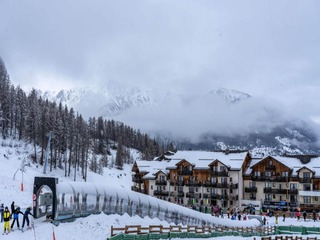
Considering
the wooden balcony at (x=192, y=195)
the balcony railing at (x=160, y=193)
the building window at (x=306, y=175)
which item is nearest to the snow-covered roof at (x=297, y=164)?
the building window at (x=306, y=175)

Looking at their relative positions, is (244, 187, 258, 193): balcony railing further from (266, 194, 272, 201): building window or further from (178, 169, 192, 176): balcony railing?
(178, 169, 192, 176): balcony railing

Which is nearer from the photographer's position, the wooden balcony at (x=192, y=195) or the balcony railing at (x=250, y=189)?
the balcony railing at (x=250, y=189)

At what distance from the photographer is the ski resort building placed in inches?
2859

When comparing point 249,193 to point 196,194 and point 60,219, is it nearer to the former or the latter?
point 196,194

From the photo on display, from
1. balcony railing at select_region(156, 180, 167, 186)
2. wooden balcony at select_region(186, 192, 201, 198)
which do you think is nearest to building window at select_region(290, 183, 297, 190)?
wooden balcony at select_region(186, 192, 201, 198)

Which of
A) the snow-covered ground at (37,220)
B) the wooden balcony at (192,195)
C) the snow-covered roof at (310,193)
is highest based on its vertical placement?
the snow-covered ground at (37,220)

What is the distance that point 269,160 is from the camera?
253 ft

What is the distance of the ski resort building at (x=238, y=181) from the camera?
72625 mm

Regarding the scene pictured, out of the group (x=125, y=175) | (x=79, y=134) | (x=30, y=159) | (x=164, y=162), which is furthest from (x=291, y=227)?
(x=125, y=175)

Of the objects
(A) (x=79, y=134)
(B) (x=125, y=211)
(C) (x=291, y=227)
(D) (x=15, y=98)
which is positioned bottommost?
(C) (x=291, y=227)

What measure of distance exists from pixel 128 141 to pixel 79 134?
73.5m

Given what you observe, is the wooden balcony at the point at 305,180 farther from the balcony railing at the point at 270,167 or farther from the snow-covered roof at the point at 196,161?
the snow-covered roof at the point at 196,161

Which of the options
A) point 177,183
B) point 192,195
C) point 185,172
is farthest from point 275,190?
point 177,183

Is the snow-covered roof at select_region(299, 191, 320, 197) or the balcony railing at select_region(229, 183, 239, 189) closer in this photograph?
the snow-covered roof at select_region(299, 191, 320, 197)
